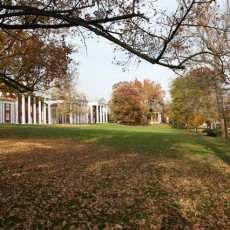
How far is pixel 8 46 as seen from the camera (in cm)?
1634

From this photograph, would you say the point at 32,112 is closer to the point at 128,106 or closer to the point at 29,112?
the point at 29,112

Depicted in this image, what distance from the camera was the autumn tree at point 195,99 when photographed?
699 inches

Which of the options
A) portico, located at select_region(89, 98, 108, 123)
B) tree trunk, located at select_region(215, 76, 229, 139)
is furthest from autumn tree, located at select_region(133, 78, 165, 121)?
tree trunk, located at select_region(215, 76, 229, 139)

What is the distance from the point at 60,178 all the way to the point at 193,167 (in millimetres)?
5737

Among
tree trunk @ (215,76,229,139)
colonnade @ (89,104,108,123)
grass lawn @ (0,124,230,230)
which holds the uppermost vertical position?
colonnade @ (89,104,108,123)

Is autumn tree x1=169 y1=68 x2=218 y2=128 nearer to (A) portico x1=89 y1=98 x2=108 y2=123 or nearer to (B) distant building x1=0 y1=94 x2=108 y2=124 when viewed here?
(B) distant building x1=0 y1=94 x2=108 y2=124

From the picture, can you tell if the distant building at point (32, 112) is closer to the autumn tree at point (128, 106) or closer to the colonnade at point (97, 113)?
the colonnade at point (97, 113)

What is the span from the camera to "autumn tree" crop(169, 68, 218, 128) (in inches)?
699

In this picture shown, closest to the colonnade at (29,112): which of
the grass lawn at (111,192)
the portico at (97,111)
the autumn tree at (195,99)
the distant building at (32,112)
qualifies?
the distant building at (32,112)

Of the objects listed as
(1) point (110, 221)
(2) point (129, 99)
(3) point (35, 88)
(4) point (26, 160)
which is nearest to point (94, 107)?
(2) point (129, 99)

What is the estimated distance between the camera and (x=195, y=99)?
33.2 meters

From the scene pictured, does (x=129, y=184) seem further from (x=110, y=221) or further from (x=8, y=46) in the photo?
(x=8, y=46)

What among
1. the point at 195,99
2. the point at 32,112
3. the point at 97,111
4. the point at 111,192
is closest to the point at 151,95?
the point at 97,111

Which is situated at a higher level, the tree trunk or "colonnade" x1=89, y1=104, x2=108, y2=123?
"colonnade" x1=89, y1=104, x2=108, y2=123
